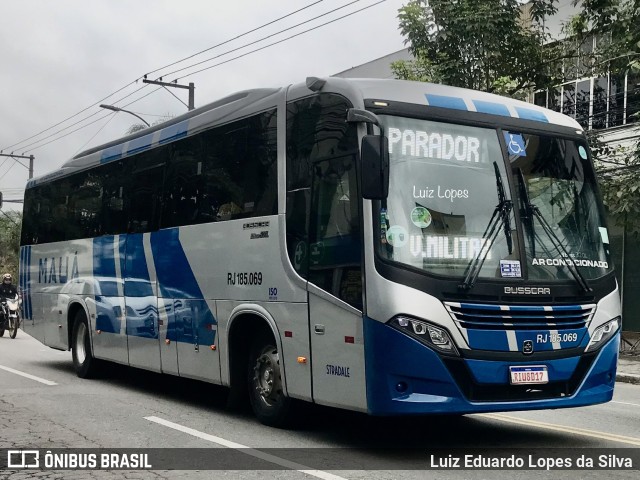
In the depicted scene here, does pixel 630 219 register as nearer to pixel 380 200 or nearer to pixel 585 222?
pixel 585 222

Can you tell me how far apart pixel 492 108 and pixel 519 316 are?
6.52 ft

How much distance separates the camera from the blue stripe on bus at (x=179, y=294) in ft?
34.2

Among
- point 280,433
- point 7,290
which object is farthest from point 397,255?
point 7,290

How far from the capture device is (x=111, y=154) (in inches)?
539

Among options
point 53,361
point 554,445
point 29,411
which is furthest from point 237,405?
point 53,361

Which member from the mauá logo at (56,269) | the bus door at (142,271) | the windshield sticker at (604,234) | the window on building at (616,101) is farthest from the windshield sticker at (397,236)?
the window on building at (616,101)

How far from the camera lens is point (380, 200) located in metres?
7.64

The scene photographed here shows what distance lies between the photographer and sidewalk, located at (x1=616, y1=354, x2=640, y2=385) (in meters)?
16.4

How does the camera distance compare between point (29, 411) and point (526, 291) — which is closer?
point (526, 291)

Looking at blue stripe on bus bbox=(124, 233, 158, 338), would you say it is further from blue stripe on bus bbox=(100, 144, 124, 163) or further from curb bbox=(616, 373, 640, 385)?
curb bbox=(616, 373, 640, 385)

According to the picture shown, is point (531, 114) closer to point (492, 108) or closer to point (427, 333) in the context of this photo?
point (492, 108)

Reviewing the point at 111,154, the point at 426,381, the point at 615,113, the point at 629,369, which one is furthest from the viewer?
the point at 615,113

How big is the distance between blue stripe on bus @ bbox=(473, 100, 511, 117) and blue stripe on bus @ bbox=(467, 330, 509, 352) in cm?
207

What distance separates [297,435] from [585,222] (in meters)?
3.38
